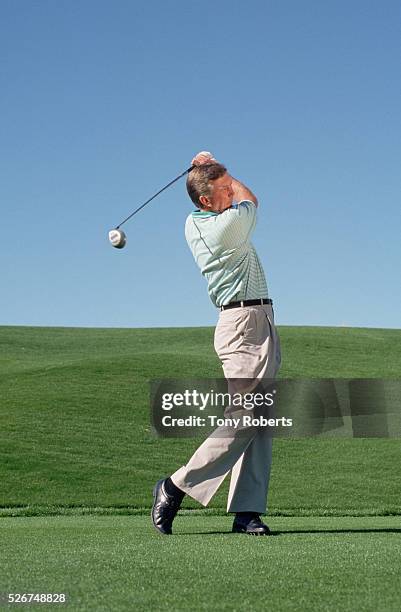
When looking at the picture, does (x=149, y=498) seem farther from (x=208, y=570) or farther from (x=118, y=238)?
(x=208, y=570)

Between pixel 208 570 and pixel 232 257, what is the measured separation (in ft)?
7.23

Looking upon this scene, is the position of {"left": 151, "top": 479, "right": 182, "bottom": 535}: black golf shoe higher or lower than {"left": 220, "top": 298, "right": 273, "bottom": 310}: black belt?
lower

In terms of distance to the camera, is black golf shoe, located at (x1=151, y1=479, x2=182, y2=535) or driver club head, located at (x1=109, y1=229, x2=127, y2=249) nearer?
black golf shoe, located at (x1=151, y1=479, x2=182, y2=535)

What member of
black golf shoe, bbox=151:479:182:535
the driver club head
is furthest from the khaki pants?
the driver club head

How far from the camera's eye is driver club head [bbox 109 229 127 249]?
614cm

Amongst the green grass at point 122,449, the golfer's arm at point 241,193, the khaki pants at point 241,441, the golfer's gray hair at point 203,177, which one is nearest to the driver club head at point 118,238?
the golfer's gray hair at point 203,177

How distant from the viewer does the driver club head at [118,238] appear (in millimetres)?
6141

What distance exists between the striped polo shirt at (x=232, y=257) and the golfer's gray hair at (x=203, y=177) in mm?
188

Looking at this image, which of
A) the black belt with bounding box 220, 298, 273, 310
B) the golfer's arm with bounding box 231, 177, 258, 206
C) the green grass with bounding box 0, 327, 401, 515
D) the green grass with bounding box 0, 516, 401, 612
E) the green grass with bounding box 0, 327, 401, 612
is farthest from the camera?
the green grass with bounding box 0, 327, 401, 515

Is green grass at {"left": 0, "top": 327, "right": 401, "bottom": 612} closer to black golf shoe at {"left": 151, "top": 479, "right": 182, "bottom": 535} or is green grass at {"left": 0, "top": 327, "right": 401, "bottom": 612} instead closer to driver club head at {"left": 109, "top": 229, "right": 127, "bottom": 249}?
black golf shoe at {"left": 151, "top": 479, "right": 182, "bottom": 535}

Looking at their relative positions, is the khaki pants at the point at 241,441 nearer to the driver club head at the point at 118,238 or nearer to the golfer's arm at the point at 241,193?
the golfer's arm at the point at 241,193

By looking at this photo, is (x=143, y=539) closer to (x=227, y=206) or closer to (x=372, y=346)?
(x=227, y=206)

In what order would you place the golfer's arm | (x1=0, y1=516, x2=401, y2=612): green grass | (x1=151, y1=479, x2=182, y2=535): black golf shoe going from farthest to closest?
the golfer's arm
(x1=151, y1=479, x2=182, y2=535): black golf shoe
(x1=0, y1=516, x2=401, y2=612): green grass

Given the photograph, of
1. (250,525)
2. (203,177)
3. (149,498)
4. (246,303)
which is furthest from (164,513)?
(149,498)
